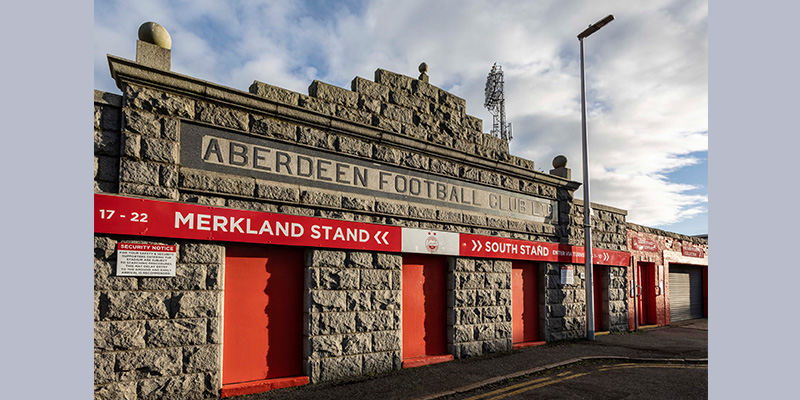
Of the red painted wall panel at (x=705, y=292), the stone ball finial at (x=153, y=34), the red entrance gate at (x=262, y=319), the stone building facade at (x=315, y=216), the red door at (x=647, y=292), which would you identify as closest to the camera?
the stone building facade at (x=315, y=216)

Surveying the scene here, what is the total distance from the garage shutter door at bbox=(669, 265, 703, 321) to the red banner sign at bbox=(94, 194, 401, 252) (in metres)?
15.3

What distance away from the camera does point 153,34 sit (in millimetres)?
6363

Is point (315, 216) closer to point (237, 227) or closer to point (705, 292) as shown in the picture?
point (237, 227)

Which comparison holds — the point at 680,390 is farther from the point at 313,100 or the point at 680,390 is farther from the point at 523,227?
the point at 313,100

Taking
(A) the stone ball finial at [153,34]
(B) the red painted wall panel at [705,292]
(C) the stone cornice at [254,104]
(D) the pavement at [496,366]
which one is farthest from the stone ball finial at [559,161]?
(B) the red painted wall panel at [705,292]

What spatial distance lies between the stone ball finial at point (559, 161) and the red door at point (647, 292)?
5.92 m

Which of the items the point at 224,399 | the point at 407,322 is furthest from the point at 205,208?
the point at 407,322

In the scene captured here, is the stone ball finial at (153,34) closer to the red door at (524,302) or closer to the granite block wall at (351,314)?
the granite block wall at (351,314)

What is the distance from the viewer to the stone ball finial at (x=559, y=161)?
1314cm

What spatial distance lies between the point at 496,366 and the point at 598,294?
683 cm

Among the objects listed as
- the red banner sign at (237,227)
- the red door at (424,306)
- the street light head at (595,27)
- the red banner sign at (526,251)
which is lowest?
the red door at (424,306)

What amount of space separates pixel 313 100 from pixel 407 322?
181 inches

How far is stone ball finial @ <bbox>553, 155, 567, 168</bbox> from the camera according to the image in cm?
1314

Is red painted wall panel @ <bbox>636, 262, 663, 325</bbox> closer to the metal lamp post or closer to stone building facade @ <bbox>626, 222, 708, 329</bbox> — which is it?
stone building facade @ <bbox>626, 222, 708, 329</bbox>
